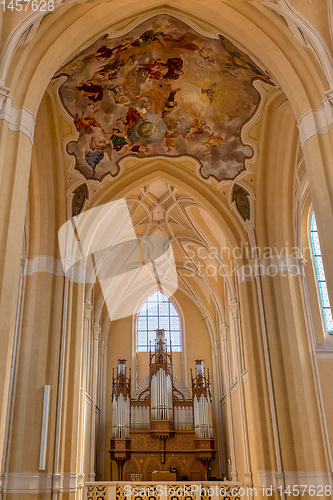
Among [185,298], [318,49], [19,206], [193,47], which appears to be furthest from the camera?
[185,298]

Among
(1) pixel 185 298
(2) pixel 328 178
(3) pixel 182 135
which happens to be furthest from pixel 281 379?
(1) pixel 185 298

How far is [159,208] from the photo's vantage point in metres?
16.5

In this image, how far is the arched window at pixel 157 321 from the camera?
70.6 ft

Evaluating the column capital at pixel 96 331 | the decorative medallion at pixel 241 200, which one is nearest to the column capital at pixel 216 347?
the column capital at pixel 96 331

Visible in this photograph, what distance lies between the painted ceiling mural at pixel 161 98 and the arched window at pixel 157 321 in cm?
1017

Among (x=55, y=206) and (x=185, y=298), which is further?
(x=185, y=298)

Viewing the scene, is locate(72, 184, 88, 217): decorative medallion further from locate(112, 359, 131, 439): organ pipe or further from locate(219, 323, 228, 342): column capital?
locate(112, 359, 131, 439): organ pipe

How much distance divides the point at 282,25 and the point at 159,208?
905cm

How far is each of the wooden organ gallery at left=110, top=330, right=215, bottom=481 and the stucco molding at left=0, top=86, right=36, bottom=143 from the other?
14496mm

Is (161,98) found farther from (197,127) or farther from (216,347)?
(216,347)

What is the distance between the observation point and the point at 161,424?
61.7ft

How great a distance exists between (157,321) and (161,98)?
1226 centimetres

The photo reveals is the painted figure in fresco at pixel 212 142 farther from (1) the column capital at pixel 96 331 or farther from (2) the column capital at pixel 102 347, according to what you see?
(2) the column capital at pixel 102 347

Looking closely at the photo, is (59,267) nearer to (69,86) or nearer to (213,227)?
(69,86)
